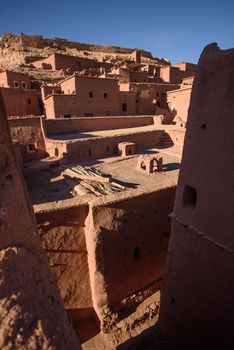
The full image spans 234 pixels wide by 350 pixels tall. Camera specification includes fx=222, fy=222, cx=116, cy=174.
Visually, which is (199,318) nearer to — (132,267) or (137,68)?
(132,267)

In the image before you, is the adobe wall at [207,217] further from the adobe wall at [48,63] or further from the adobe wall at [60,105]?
the adobe wall at [48,63]

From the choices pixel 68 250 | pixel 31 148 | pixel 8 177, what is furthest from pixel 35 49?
pixel 8 177

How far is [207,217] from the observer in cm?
407

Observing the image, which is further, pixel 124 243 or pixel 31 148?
pixel 31 148

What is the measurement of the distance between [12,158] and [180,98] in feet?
78.3

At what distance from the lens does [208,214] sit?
4.05 m

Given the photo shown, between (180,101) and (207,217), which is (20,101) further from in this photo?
(207,217)

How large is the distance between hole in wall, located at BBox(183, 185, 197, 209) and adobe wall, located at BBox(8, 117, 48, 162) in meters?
12.5

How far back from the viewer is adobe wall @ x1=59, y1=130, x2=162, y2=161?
14.5m

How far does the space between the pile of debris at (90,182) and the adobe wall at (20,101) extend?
9.10 m

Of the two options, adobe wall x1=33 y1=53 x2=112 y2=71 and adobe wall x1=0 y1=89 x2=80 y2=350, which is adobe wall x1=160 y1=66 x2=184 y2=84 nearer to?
adobe wall x1=33 y1=53 x2=112 y2=71

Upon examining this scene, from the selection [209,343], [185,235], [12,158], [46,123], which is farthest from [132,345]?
[46,123]

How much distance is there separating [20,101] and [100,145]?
28.2 ft

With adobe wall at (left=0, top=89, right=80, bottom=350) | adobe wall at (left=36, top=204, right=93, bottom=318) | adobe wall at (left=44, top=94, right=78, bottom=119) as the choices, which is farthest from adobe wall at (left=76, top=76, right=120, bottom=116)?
adobe wall at (left=0, top=89, right=80, bottom=350)
